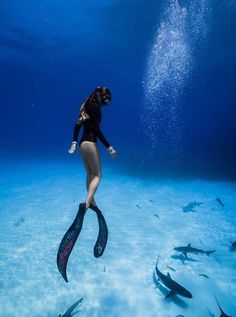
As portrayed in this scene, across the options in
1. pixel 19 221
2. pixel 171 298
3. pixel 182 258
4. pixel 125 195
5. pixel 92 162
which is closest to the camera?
pixel 92 162

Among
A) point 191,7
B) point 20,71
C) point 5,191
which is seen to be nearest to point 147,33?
point 191,7

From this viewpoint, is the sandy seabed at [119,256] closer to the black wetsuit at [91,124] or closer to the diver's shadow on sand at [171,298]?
the diver's shadow on sand at [171,298]

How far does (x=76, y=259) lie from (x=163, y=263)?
2.64 m

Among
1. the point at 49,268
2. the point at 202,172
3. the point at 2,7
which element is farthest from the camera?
the point at 2,7

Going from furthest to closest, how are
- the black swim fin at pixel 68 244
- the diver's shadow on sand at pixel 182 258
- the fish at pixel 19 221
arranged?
the fish at pixel 19 221 → the diver's shadow on sand at pixel 182 258 → the black swim fin at pixel 68 244

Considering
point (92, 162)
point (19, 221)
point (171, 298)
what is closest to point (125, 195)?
point (19, 221)

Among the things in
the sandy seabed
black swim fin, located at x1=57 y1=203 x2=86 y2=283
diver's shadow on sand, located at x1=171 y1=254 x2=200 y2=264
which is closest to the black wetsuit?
black swim fin, located at x1=57 y1=203 x2=86 y2=283

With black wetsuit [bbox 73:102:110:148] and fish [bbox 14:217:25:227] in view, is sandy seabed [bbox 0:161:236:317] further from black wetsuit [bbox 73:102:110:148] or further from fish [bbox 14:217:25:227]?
black wetsuit [bbox 73:102:110:148]

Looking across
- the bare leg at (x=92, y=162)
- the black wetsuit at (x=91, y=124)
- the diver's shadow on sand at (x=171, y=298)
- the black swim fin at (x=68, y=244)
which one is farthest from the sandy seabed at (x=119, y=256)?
the black wetsuit at (x=91, y=124)

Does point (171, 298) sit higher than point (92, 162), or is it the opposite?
point (92, 162)

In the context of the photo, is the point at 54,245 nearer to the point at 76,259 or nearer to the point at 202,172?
the point at 76,259

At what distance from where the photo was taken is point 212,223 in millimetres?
11703

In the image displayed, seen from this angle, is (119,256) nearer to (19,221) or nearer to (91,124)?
(19,221)

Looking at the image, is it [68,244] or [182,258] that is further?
[182,258]
